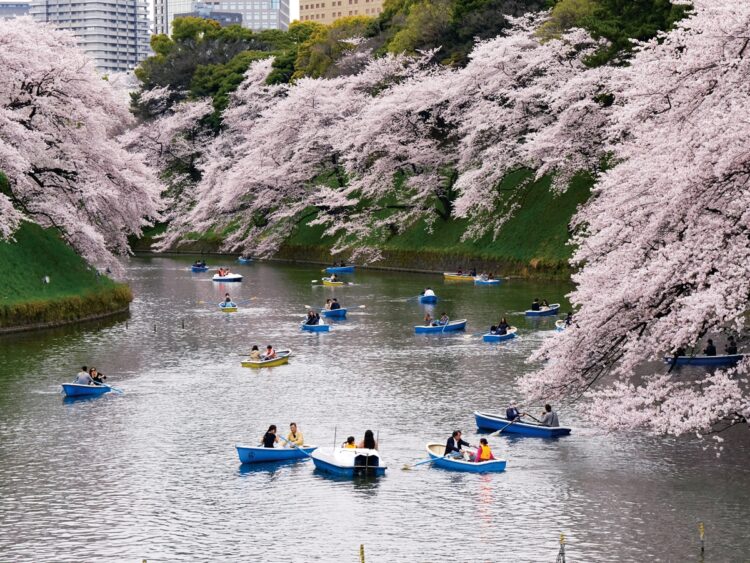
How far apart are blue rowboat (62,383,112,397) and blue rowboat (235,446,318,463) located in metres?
12.1

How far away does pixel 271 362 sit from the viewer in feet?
170

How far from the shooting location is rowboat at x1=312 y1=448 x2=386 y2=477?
3316 centimetres

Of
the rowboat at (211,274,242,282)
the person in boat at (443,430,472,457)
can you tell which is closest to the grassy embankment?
the rowboat at (211,274,242,282)

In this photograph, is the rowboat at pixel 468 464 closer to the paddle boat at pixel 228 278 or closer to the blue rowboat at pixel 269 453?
the blue rowboat at pixel 269 453

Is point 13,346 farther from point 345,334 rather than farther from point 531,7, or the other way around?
point 531,7

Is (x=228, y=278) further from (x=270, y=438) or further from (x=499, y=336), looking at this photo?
(x=270, y=438)

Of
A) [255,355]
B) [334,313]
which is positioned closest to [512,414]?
[255,355]

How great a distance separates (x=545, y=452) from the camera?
3584 cm

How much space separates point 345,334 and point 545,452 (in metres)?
27.1

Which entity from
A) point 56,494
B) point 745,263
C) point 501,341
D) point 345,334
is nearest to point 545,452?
point 745,263

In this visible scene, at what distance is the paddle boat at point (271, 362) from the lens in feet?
168

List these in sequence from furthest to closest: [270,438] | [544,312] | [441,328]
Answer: [544,312], [441,328], [270,438]

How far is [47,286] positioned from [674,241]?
4377 cm

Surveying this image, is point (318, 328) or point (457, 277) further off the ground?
point (457, 277)
